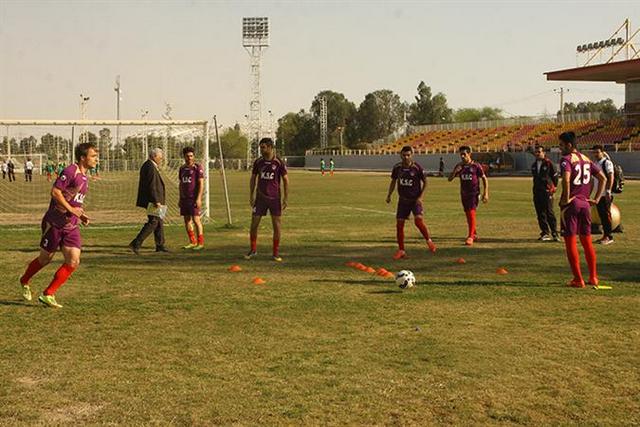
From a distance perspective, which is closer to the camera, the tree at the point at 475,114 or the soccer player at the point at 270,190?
the soccer player at the point at 270,190

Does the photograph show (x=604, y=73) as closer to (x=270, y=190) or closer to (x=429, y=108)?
(x=270, y=190)

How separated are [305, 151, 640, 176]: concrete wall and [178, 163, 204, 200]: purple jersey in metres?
40.6

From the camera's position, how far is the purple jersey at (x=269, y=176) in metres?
13.2

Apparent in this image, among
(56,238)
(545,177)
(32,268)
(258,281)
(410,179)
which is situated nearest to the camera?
(56,238)

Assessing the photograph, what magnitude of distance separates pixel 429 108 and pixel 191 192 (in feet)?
489

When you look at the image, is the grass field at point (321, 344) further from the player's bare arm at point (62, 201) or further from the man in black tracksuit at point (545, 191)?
the man in black tracksuit at point (545, 191)

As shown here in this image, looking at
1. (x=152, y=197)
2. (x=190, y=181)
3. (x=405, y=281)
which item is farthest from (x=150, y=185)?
(x=405, y=281)

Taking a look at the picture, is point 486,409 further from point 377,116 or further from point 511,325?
point 377,116

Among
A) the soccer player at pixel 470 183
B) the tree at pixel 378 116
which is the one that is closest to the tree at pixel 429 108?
the tree at pixel 378 116

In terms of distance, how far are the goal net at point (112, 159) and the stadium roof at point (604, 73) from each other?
131 feet

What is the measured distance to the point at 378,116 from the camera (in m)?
161

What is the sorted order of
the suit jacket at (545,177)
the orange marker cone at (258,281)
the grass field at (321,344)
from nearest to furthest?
the grass field at (321,344) → the orange marker cone at (258,281) → the suit jacket at (545,177)

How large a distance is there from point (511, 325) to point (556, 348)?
1.00 metres

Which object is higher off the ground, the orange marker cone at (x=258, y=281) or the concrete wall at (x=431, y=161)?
the concrete wall at (x=431, y=161)
